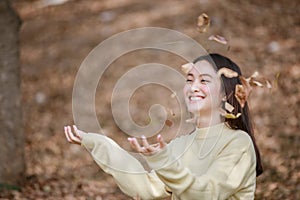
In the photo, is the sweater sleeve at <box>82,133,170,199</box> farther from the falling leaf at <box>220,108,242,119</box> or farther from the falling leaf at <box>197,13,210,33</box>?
the falling leaf at <box>197,13,210,33</box>

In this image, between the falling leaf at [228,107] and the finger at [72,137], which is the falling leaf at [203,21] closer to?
the falling leaf at [228,107]

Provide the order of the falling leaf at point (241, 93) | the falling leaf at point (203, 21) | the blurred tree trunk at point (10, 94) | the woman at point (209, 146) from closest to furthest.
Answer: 1. the woman at point (209, 146)
2. the falling leaf at point (241, 93)
3. the falling leaf at point (203, 21)
4. the blurred tree trunk at point (10, 94)

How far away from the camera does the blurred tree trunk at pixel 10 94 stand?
18.1 ft

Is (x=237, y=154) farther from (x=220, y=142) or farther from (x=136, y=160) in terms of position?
(x=136, y=160)


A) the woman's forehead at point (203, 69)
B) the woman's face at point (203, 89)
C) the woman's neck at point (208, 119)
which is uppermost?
the woman's forehead at point (203, 69)

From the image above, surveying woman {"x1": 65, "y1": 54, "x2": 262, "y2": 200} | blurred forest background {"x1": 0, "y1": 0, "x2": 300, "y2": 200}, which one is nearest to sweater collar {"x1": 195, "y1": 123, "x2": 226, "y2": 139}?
woman {"x1": 65, "y1": 54, "x2": 262, "y2": 200}

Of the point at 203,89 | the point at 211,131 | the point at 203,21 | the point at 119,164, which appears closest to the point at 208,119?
the point at 211,131

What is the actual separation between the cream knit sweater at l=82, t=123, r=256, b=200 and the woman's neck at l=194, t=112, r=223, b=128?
2 cm

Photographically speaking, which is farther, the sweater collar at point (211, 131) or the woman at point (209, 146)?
the sweater collar at point (211, 131)

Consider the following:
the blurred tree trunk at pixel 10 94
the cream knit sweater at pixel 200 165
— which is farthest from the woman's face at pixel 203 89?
the blurred tree trunk at pixel 10 94

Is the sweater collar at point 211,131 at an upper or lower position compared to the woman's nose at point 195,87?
lower

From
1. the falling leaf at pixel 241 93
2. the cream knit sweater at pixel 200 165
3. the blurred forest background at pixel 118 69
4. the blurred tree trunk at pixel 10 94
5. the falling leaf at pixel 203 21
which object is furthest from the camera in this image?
the blurred forest background at pixel 118 69

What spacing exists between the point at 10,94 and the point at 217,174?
3610 mm

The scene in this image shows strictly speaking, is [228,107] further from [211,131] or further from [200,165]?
[200,165]
